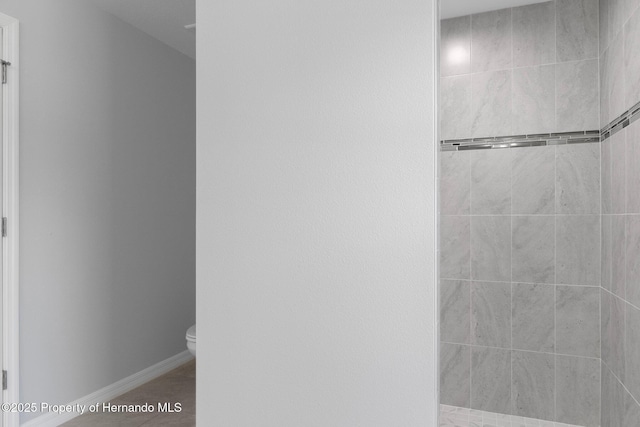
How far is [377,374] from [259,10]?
4.27 ft

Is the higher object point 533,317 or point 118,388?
point 533,317

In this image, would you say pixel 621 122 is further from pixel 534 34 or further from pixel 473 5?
pixel 473 5

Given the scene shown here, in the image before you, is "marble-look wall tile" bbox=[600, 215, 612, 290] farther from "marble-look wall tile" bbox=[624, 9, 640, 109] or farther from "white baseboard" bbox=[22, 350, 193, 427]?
"white baseboard" bbox=[22, 350, 193, 427]

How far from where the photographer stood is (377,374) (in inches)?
53.1

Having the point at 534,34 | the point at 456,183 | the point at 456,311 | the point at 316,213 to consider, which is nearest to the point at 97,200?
the point at 316,213

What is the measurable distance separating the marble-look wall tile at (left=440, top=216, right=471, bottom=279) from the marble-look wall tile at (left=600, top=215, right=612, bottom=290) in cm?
74

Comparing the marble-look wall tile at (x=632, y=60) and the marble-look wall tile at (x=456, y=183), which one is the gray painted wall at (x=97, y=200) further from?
the marble-look wall tile at (x=632, y=60)

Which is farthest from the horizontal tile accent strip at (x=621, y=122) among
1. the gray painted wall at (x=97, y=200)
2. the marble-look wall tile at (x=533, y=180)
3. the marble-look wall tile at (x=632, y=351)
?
the gray painted wall at (x=97, y=200)

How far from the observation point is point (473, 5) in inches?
106

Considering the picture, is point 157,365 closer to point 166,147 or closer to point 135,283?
point 135,283

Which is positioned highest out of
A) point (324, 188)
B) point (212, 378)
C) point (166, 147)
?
point (166, 147)

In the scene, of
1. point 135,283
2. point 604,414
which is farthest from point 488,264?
point 135,283

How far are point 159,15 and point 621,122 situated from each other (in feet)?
9.53

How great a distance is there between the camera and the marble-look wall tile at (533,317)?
2.62 meters
